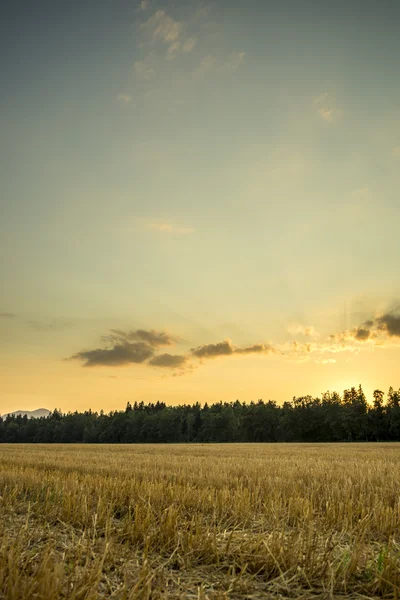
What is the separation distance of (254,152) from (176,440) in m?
102

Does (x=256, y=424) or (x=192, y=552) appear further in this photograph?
(x=256, y=424)

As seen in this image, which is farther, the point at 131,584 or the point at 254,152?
the point at 254,152

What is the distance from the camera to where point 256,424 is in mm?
112500

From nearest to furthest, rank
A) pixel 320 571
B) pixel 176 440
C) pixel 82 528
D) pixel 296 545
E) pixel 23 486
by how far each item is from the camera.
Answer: pixel 320 571
pixel 296 545
pixel 82 528
pixel 23 486
pixel 176 440

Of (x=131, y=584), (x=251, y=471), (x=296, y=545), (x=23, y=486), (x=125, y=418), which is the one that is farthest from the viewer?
(x=125, y=418)

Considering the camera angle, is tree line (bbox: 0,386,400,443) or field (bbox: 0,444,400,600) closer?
field (bbox: 0,444,400,600)

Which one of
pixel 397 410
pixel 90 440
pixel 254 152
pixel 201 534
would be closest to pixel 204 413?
pixel 90 440

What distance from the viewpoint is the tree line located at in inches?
3969

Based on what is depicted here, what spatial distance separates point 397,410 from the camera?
96.6 metres

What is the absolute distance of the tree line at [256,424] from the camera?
10081 cm

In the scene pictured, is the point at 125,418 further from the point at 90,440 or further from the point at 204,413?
the point at 204,413

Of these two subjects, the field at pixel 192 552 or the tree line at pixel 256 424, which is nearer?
the field at pixel 192 552

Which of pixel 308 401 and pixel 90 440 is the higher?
pixel 308 401

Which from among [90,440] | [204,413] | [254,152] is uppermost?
[254,152]
